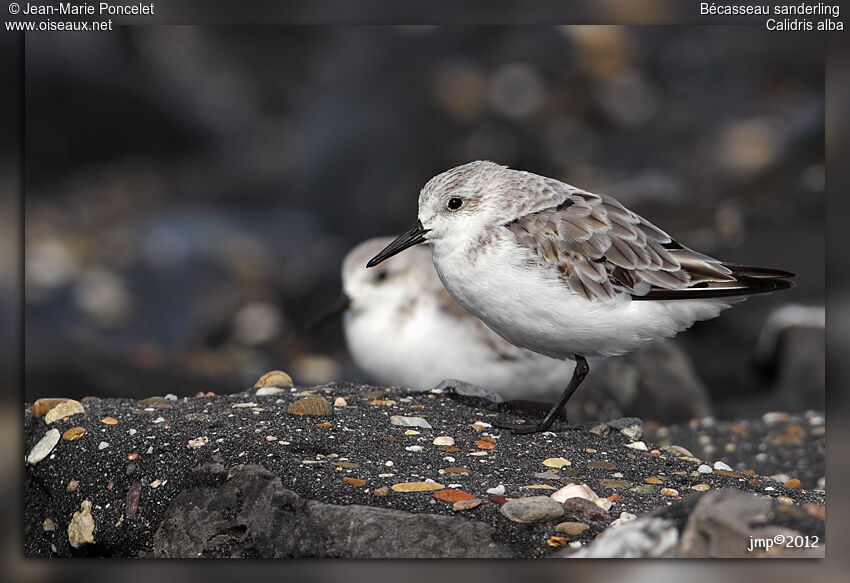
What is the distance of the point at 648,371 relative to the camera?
5.53 metres

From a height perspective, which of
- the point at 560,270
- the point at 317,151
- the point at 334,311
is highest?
the point at 317,151

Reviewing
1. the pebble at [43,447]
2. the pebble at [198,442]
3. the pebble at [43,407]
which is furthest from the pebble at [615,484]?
the pebble at [43,407]

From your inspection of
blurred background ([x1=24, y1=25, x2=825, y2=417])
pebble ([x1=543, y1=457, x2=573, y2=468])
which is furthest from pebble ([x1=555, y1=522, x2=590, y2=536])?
blurred background ([x1=24, y1=25, x2=825, y2=417])

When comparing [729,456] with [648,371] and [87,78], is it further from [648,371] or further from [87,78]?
[87,78]

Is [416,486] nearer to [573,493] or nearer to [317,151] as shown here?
[573,493]

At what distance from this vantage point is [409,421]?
3.96 m

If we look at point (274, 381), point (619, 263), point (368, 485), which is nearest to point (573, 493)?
point (368, 485)

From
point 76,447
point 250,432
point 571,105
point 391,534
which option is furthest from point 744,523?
point 571,105

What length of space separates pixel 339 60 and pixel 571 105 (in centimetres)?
243

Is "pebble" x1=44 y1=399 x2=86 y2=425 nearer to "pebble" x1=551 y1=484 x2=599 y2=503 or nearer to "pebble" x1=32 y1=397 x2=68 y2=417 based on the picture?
"pebble" x1=32 y1=397 x2=68 y2=417

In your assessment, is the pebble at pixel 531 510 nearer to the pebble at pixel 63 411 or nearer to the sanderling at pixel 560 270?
the sanderling at pixel 560 270

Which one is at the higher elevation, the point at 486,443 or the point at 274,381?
the point at 274,381

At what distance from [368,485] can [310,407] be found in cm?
72

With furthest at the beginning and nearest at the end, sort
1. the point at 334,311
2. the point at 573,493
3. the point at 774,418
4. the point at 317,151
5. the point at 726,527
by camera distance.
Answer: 1. the point at 317,151
2. the point at 334,311
3. the point at 774,418
4. the point at 573,493
5. the point at 726,527
